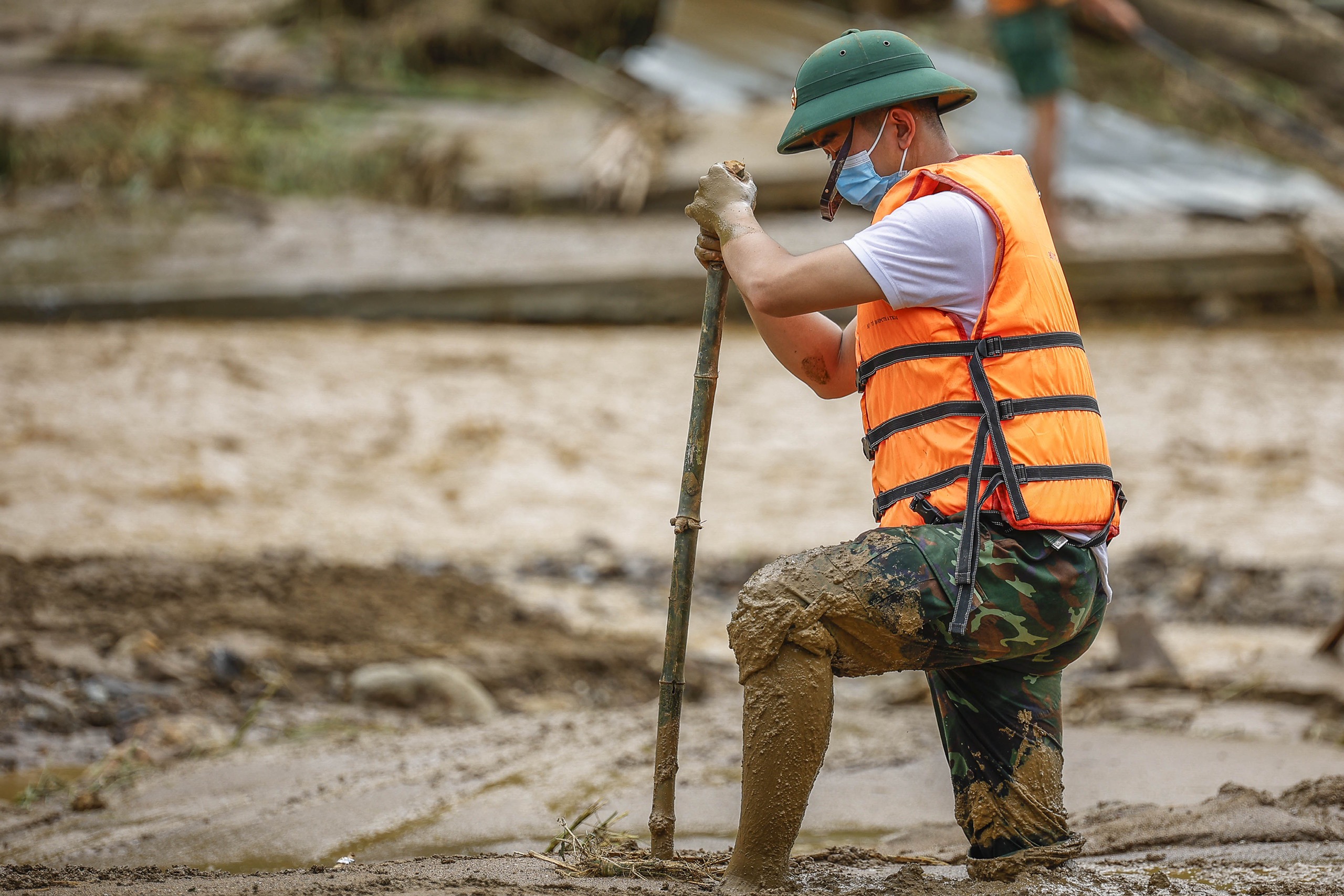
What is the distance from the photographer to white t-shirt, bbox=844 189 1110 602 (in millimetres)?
2332

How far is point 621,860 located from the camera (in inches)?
106

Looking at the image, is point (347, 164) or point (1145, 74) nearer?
point (347, 164)

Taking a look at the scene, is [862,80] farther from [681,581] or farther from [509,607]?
[509,607]

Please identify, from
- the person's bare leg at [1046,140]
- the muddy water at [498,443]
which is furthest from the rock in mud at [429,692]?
the person's bare leg at [1046,140]

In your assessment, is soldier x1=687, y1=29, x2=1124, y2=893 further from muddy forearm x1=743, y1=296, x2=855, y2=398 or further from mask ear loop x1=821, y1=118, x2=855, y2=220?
muddy forearm x1=743, y1=296, x2=855, y2=398

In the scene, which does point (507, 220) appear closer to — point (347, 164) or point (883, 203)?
point (347, 164)

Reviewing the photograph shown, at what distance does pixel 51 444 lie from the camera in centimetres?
683

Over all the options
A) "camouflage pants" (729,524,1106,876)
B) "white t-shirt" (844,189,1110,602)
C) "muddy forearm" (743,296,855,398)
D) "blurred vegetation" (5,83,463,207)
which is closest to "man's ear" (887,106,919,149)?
"white t-shirt" (844,189,1110,602)

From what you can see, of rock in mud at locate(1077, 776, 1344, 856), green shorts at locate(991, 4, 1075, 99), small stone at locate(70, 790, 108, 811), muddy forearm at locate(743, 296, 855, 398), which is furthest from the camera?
green shorts at locate(991, 4, 1075, 99)

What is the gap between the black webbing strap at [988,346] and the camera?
2.37 meters

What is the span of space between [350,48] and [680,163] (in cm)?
469

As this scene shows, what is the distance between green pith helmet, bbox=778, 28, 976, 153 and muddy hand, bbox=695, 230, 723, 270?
0.26 m

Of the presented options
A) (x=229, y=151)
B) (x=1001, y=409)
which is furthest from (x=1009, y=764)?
(x=229, y=151)

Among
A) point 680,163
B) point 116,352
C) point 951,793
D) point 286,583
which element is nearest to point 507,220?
point 680,163
